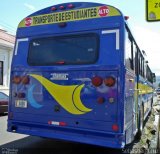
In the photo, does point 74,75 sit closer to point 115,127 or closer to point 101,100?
point 101,100

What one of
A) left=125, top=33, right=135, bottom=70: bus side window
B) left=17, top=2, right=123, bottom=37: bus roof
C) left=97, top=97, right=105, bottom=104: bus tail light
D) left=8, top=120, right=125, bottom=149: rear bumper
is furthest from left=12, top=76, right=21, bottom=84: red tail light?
left=125, top=33, right=135, bottom=70: bus side window

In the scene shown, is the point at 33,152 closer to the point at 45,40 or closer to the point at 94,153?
the point at 94,153

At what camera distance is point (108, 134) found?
6.39 metres

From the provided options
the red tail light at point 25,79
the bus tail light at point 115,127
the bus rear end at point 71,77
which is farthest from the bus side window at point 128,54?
the red tail light at point 25,79

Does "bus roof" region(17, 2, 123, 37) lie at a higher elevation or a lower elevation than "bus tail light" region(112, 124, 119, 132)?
higher

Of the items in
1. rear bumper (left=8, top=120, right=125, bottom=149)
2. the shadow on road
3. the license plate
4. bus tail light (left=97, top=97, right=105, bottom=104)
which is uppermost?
bus tail light (left=97, top=97, right=105, bottom=104)

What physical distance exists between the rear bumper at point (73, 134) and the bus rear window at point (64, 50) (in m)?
1.40

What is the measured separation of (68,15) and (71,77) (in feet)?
4.60

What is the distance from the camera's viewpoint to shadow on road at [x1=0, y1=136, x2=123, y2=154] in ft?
25.7

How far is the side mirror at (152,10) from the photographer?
802 cm

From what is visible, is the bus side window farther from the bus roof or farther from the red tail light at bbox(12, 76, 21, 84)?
the red tail light at bbox(12, 76, 21, 84)

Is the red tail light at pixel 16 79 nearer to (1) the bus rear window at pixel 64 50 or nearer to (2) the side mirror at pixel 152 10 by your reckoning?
(1) the bus rear window at pixel 64 50

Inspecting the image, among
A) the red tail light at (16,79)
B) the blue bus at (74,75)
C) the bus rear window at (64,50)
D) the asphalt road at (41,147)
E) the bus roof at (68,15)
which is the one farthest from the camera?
the asphalt road at (41,147)

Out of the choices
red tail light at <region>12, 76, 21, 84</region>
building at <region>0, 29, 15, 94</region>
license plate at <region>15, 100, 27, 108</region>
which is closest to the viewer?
license plate at <region>15, 100, 27, 108</region>
